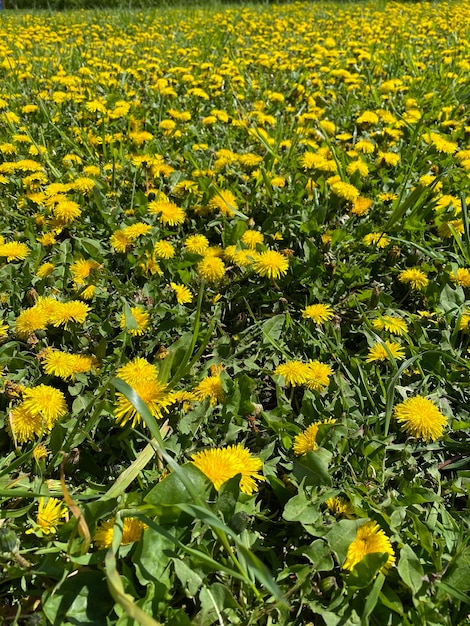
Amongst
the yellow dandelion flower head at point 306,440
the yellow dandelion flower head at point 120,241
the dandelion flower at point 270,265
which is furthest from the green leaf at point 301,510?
the yellow dandelion flower head at point 120,241

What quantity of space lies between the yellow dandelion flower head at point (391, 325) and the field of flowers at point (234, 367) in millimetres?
13

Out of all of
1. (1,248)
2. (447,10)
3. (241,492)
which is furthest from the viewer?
(447,10)

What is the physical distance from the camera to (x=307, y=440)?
1.28 m

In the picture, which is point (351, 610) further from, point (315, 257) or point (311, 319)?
point (315, 257)

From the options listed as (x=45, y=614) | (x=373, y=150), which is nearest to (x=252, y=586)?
(x=45, y=614)

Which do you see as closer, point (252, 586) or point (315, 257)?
point (252, 586)

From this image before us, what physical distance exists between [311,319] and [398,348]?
312 millimetres

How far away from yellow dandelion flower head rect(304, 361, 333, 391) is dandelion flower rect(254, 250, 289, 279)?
43cm

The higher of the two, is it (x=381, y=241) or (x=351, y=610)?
(x=381, y=241)

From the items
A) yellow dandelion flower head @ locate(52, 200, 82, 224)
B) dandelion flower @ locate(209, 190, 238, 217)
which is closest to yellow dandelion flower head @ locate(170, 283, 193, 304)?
dandelion flower @ locate(209, 190, 238, 217)

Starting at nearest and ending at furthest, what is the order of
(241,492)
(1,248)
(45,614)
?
1. (45,614)
2. (241,492)
3. (1,248)

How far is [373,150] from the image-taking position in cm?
267

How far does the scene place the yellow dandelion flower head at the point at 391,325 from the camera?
1.63m

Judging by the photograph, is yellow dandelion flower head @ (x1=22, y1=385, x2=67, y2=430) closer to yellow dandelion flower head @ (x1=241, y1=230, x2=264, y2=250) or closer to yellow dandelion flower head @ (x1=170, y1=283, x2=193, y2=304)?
yellow dandelion flower head @ (x1=170, y1=283, x2=193, y2=304)
